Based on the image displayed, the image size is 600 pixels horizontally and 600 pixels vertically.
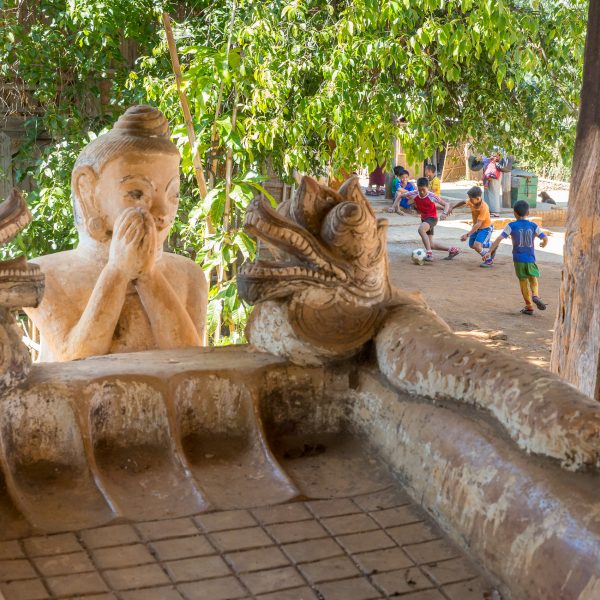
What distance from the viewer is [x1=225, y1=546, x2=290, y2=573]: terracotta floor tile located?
1.88 m

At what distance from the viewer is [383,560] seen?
1916mm

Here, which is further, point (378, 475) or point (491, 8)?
point (491, 8)

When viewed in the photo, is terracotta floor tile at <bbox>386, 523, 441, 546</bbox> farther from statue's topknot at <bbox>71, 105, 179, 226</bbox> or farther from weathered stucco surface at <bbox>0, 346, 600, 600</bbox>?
statue's topknot at <bbox>71, 105, 179, 226</bbox>

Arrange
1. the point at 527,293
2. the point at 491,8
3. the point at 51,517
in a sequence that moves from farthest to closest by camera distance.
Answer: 1. the point at 527,293
2. the point at 491,8
3. the point at 51,517

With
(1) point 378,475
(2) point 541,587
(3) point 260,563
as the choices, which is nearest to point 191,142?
(1) point 378,475

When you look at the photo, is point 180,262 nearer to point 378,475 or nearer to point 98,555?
point 378,475

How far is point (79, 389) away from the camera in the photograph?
87.3 inches

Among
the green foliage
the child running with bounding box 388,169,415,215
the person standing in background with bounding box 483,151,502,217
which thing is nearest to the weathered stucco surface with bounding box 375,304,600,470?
the green foliage

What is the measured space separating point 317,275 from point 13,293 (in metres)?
0.72

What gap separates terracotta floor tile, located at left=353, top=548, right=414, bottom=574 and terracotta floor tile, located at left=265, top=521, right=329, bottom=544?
116mm

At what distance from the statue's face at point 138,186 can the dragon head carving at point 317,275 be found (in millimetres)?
575

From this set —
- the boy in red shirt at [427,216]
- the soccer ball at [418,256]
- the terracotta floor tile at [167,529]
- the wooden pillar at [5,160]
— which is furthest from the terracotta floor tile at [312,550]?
the boy in red shirt at [427,216]

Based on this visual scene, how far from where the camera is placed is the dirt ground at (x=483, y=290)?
807 centimetres

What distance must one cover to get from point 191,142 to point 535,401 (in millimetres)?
3396
